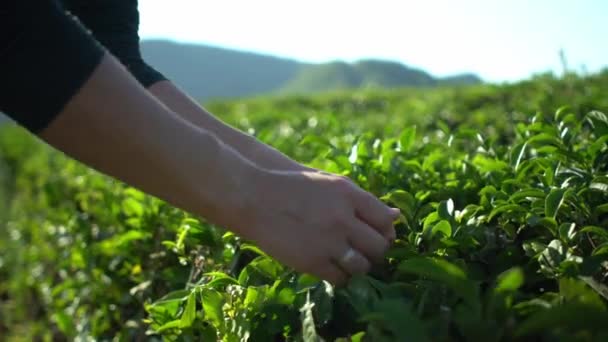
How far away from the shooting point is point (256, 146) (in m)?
1.67

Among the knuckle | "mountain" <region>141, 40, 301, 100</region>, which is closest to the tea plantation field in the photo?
the knuckle

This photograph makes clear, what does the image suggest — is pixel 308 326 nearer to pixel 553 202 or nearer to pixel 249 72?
pixel 553 202

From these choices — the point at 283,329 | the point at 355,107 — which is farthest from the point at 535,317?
the point at 355,107

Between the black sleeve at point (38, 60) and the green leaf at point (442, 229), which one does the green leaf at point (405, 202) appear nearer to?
the green leaf at point (442, 229)

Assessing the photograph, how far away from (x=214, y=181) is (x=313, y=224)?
0.60 ft

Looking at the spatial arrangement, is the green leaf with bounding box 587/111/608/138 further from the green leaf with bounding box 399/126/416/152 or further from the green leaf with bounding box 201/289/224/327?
the green leaf with bounding box 201/289/224/327

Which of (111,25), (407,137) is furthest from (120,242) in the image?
(407,137)

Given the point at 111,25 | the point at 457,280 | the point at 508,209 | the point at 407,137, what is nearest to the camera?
the point at 457,280

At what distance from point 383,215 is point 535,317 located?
0.43m

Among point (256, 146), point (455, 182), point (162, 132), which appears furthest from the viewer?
point (455, 182)

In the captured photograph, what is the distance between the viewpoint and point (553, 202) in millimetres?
1368

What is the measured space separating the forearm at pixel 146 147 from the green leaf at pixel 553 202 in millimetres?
606

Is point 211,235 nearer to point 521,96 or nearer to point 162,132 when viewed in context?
point 162,132

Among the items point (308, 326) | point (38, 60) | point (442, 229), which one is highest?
point (38, 60)
